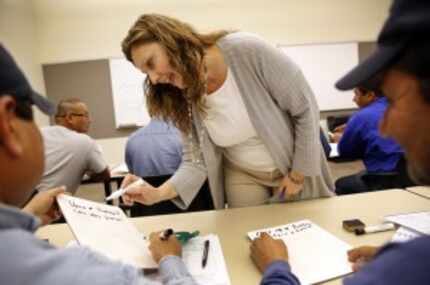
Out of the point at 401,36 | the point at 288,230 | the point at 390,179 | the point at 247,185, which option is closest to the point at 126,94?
the point at 390,179

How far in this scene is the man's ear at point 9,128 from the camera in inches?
20.0

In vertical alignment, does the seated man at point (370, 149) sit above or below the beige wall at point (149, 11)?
below

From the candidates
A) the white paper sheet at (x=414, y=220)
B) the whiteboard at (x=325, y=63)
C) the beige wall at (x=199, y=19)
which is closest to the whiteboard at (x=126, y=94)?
the beige wall at (x=199, y=19)

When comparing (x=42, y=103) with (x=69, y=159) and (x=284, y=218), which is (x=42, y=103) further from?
(x=69, y=159)

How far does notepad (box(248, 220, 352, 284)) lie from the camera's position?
96cm

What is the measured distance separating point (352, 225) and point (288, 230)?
20cm

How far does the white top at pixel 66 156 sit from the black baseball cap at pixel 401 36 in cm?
221

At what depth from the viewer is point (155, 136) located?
96.7 inches

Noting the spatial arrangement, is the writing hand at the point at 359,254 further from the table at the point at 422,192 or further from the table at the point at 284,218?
the table at the point at 422,192

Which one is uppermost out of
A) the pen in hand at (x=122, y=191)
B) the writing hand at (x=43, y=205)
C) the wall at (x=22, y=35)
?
the wall at (x=22, y=35)

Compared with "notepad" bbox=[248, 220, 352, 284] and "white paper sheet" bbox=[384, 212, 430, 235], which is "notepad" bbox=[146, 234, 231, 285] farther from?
"white paper sheet" bbox=[384, 212, 430, 235]

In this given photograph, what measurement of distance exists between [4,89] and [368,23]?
5.62 metres

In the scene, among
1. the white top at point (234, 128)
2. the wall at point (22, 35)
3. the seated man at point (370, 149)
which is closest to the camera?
the white top at point (234, 128)

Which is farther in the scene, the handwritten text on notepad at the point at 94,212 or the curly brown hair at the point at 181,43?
the curly brown hair at the point at 181,43
